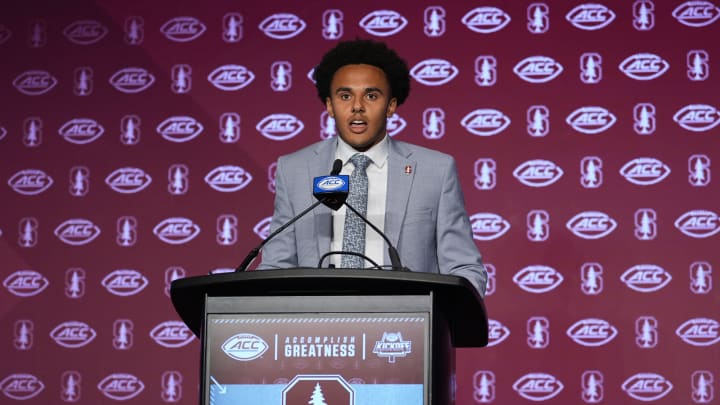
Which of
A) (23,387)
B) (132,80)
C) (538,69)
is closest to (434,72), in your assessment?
(538,69)

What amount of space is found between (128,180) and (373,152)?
2877mm

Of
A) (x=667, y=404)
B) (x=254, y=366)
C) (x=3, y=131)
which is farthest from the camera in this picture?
(x=3, y=131)

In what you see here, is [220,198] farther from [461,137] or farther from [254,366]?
[254,366]

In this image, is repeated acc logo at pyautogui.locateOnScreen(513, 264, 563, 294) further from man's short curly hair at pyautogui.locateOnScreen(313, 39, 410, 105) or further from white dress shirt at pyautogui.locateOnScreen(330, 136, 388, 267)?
white dress shirt at pyautogui.locateOnScreen(330, 136, 388, 267)

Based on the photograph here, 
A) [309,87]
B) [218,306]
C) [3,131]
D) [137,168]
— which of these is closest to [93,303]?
[137,168]

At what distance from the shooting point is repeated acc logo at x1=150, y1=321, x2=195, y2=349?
5207 mm

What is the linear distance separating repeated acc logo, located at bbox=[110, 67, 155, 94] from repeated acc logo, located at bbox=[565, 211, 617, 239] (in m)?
2.45

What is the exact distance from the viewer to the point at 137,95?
5465 millimetres

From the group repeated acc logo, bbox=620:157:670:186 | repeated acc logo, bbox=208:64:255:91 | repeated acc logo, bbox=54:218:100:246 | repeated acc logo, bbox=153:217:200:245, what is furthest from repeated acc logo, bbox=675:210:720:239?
repeated acc logo, bbox=54:218:100:246

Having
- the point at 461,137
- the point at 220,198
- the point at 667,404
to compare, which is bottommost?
the point at 667,404

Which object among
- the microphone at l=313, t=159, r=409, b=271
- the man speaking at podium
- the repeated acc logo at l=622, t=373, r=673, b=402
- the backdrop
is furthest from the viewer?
the backdrop

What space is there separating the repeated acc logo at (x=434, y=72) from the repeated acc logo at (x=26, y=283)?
2342mm

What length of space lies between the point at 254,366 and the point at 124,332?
3.54 m

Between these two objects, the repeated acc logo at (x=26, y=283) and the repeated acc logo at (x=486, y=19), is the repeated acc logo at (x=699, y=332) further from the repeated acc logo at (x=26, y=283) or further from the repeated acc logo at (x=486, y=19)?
the repeated acc logo at (x=26, y=283)
